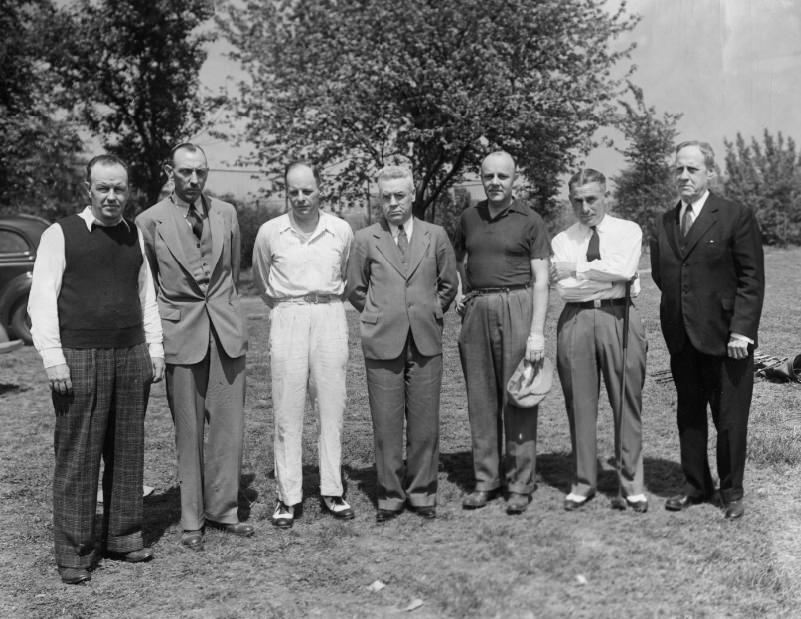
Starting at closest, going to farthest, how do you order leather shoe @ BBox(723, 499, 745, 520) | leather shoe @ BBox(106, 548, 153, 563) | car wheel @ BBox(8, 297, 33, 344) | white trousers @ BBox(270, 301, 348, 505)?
leather shoe @ BBox(106, 548, 153, 563), leather shoe @ BBox(723, 499, 745, 520), white trousers @ BBox(270, 301, 348, 505), car wheel @ BBox(8, 297, 33, 344)

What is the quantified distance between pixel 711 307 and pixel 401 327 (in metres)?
1.71

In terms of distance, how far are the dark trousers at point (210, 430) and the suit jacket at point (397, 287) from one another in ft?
2.57

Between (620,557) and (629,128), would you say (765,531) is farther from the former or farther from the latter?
(629,128)

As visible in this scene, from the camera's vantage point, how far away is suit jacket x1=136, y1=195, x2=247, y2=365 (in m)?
4.57

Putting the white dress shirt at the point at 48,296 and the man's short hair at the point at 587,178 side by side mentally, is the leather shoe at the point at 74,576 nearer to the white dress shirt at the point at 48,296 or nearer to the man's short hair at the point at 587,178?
the white dress shirt at the point at 48,296

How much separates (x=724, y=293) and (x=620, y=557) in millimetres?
1544

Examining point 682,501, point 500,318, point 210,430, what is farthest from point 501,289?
point 210,430

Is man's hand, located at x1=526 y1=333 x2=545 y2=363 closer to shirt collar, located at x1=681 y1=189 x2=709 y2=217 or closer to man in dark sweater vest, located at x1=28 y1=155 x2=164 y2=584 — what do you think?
shirt collar, located at x1=681 y1=189 x2=709 y2=217

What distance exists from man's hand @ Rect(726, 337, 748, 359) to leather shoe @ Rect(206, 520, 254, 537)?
111 inches

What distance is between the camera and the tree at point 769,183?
3284 cm

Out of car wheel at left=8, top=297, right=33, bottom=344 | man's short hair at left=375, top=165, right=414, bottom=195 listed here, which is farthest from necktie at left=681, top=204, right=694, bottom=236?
car wheel at left=8, top=297, right=33, bottom=344

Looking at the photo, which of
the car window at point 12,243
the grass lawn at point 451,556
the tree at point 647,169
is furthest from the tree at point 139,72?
the grass lawn at point 451,556

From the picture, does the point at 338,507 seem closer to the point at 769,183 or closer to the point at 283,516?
the point at 283,516

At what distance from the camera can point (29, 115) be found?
1903 centimetres
